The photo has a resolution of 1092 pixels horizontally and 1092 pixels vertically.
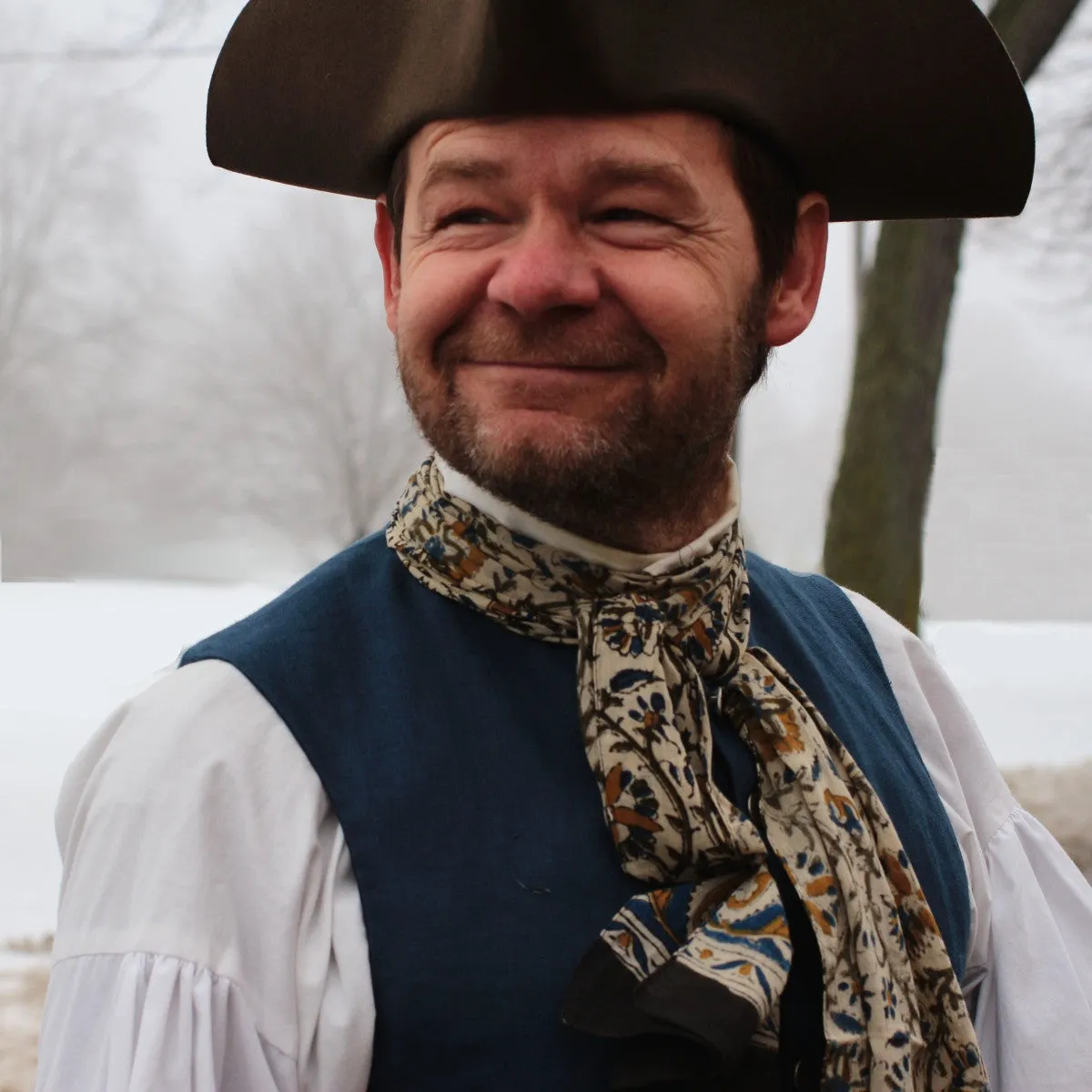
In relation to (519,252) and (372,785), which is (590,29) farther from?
(372,785)

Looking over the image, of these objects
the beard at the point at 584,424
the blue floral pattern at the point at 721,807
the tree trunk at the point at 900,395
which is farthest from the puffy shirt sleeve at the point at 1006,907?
the tree trunk at the point at 900,395

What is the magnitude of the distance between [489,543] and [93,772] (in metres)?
0.41

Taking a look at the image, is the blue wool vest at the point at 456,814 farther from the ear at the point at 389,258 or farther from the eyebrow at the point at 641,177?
the eyebrow at the point at 641,177

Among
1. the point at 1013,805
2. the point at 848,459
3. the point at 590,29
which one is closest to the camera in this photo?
the point at 590,29

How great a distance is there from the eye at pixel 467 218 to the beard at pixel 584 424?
0.09 meters

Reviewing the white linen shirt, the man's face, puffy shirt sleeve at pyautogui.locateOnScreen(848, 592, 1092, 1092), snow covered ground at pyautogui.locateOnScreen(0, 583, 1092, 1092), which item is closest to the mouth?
the man's face

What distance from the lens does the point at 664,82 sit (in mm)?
1125

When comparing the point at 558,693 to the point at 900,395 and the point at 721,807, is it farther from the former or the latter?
the point at 900,395

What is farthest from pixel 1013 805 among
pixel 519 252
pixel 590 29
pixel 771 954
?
pixel 590 29

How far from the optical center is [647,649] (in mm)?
1164

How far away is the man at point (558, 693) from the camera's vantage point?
1009 millimetres

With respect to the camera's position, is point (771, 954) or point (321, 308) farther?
point (321, 308)

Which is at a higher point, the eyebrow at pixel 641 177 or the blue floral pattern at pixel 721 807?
the eyebrow at pixel 641 177

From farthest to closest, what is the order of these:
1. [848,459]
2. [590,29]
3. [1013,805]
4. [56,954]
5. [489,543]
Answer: [848,459]
[1013,805]
[489,543]
[590,29]
[56,954]
